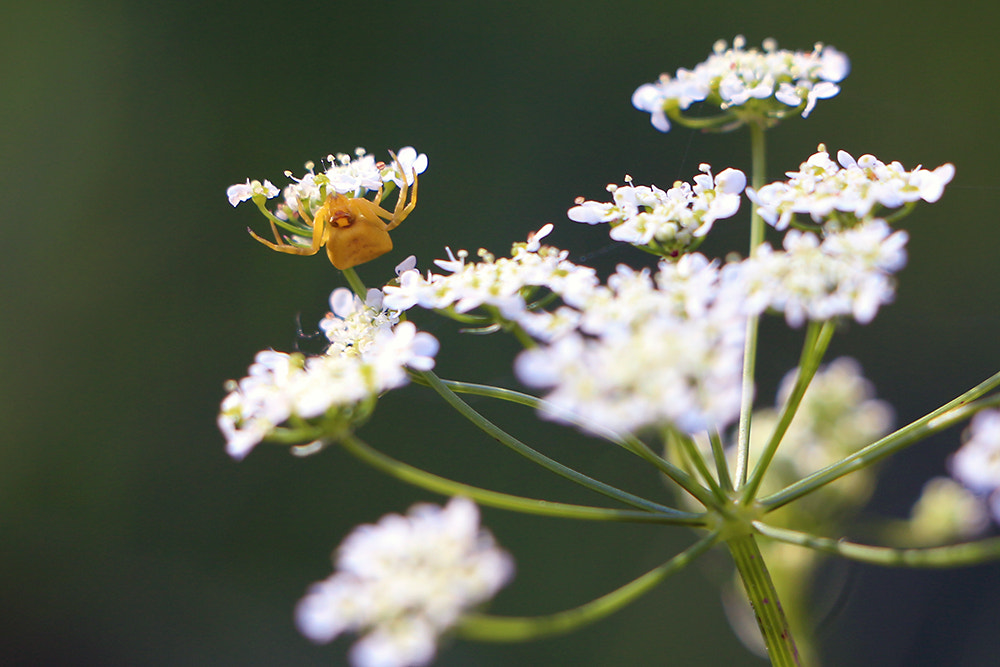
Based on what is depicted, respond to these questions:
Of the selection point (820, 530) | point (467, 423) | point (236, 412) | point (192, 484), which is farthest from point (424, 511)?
point (192, 484)

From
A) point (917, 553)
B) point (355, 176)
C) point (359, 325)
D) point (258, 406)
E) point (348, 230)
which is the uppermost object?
point (355, 176)

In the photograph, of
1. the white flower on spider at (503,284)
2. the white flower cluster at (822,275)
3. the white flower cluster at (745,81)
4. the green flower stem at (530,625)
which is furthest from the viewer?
the white flower cluster at (745,81)

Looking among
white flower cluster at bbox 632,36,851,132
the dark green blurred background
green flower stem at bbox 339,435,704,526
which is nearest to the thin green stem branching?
green flower stem at bbox 339,435,704,526

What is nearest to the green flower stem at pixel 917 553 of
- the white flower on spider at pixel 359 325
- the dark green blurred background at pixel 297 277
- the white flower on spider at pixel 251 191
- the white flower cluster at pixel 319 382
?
the white flower cluster at pixel 319 382

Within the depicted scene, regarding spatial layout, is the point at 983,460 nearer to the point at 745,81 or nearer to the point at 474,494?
the point at 474,494

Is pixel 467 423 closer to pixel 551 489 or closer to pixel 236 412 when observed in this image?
pixel 551 489

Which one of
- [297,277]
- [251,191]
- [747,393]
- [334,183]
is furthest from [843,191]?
[297,277]

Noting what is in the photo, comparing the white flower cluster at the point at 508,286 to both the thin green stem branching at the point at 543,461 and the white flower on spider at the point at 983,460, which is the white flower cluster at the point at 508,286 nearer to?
the thin green stem branching at the point at 543,461
